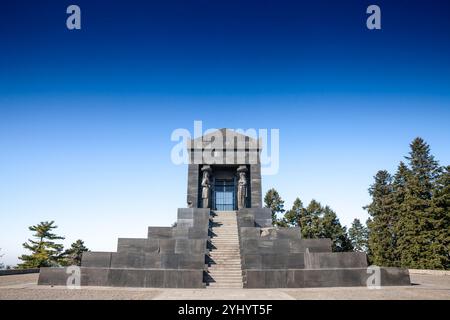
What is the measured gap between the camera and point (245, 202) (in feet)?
73.3

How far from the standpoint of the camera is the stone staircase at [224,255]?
13602 mm

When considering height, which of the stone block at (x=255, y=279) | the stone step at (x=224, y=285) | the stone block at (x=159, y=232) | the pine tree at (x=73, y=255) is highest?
the stone block at (x=159, y=232)

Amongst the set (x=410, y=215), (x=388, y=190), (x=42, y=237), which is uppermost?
(x=388, y=190)

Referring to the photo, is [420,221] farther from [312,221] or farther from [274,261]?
[274,261]

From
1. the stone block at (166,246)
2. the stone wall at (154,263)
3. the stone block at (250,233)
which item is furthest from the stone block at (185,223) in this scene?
the stone block at (250,233)

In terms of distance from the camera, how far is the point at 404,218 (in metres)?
35.1

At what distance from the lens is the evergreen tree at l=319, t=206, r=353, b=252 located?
1555 inches

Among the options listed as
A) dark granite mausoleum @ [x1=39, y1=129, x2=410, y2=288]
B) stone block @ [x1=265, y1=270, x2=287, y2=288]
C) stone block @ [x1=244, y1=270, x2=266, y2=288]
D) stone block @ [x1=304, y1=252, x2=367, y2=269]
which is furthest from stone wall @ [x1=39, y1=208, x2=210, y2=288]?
stone block @ [x1=304, y1=252, x2=367, y2=269]

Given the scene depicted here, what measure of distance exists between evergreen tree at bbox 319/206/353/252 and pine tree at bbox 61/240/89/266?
33.6m

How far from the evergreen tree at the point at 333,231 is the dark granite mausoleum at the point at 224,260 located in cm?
2258

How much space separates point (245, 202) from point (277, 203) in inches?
884

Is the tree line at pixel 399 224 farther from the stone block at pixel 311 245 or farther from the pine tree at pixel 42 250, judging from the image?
the stone block at pixel 311 245
